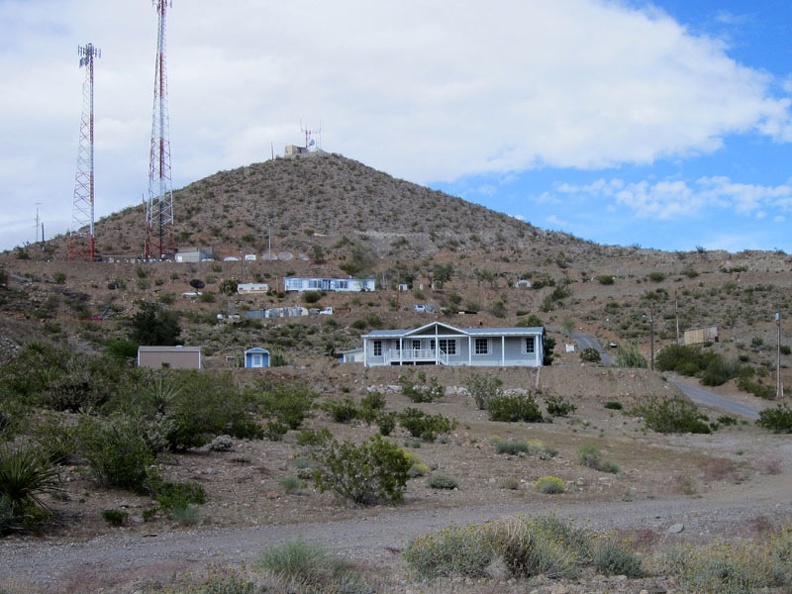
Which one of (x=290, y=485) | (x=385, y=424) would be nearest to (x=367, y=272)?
(x=385, y=424)

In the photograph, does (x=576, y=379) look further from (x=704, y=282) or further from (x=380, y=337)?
(x=704, y=282)

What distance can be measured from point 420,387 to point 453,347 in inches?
429

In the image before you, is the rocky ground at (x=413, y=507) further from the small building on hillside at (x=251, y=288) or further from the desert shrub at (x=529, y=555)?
the small building on hillside at (x=251, y=288)

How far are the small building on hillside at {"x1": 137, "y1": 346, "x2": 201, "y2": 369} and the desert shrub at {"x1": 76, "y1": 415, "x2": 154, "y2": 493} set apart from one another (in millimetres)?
33971

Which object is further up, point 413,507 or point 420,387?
point 420,387

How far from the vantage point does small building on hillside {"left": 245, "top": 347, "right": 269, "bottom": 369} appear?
56.0 metres

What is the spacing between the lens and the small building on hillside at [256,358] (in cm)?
5598

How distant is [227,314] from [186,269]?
15956 mm

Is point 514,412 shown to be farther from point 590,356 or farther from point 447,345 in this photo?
point 590,356

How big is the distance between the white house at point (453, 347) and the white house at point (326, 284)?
27.9 m

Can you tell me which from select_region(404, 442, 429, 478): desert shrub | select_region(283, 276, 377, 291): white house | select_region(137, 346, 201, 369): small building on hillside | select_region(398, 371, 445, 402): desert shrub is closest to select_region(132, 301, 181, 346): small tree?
select_region(137, 346, 201, 369): small building on hillside

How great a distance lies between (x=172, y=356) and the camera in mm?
51469

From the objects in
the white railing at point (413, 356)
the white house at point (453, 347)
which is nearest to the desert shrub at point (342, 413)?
the white house at point (453, 347)

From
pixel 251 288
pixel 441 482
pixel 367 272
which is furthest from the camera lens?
pixel 367 272
